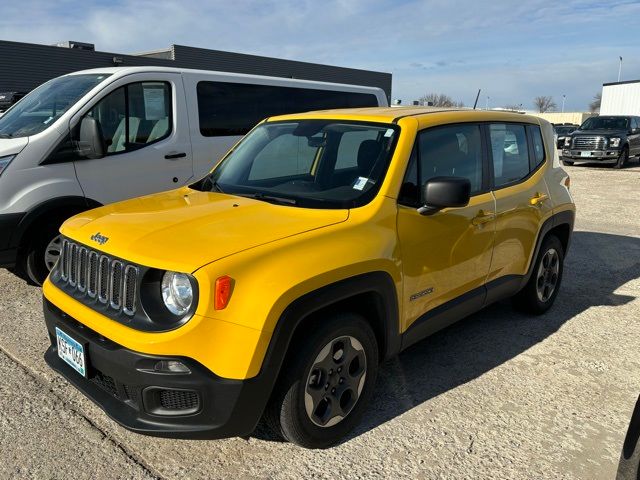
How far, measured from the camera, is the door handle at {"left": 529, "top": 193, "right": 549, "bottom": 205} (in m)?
4.21

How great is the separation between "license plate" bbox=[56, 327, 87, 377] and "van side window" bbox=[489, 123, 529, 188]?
9.44ft

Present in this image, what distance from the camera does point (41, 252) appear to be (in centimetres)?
498

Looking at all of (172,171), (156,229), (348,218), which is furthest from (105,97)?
(348,218)

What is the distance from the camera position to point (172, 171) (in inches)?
232

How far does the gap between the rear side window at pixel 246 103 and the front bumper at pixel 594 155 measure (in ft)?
45.2

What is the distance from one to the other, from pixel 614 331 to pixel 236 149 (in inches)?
134

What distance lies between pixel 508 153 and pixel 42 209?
4.00 meters

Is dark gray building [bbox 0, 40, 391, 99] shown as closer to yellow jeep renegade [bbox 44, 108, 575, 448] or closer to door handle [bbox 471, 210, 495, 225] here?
yellow jeep renegade [bbox 44, 108, 575, 448]

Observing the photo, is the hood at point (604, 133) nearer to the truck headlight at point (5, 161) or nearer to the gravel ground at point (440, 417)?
the gravel ground at point (440, 417)

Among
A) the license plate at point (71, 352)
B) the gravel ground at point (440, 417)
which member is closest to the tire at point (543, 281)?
the gravel ground at point (440, 417)

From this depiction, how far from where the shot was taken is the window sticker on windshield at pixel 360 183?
3.05 m

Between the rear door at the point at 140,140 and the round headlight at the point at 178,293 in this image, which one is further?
the rear door at the point at 140,140

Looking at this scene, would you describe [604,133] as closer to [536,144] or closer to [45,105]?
[536,144]

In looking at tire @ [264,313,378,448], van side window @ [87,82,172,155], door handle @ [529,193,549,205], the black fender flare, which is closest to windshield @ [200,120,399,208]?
tire @ [264,313,378,448]
